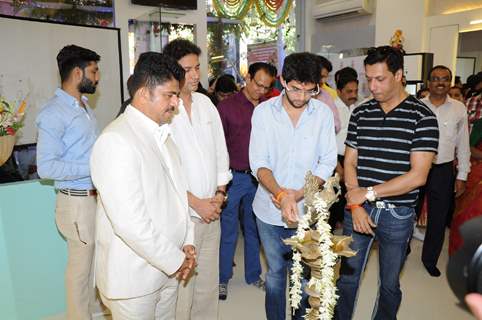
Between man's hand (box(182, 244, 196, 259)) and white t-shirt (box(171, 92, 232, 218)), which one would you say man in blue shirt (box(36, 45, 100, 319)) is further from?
man's hand (box(182, 244, 196, 259))

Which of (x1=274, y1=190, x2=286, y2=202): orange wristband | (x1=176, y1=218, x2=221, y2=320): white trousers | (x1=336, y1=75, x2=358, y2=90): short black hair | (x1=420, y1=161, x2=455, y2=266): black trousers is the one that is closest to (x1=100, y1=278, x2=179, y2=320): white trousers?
(x1=176, y1=218, x2=221, y2=320): white trousers

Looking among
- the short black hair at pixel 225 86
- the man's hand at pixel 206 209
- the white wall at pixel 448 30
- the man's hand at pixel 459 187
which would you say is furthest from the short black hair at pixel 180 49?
the white wall at pixel 448 30

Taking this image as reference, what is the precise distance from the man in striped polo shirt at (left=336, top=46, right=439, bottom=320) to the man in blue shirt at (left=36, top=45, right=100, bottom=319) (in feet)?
4.66

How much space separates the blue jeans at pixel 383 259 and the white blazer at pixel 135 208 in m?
0.96

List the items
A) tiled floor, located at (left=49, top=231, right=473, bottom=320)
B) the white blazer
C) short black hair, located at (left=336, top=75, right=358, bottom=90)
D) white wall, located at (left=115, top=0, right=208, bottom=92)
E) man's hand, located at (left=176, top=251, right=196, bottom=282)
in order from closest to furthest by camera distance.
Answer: the white blazer < man's hand, located at (left=176, top=251, right=196, bottom=282) < tiled floor, located at (left=49, top=231, right=473, bottom=320) < short black hair, located at (left=336, top=75, right=358, bottom=90) < white wall, located at (left=115, top=0, right=208, bottom=92)

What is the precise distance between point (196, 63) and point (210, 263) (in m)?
1.08

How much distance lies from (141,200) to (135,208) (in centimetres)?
3

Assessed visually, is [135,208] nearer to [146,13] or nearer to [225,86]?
[225,86]

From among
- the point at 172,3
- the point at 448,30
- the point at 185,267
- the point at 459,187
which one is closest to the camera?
the point at 185,267

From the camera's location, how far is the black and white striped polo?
1807 mm

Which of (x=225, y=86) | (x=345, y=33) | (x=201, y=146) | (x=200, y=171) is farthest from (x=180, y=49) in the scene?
(x=345, y=33)

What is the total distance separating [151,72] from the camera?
142cm

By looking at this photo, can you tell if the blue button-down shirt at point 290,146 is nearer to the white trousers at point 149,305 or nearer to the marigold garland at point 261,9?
the white trousers at point 149,305

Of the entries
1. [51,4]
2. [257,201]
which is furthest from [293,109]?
[51,4]
